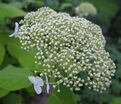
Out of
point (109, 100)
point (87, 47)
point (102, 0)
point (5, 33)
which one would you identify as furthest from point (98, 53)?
point (102, 0)

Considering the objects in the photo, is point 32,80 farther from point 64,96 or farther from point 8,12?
point 8,12

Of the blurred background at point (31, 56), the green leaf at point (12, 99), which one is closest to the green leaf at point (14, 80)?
the blurred background at point (31, 56)

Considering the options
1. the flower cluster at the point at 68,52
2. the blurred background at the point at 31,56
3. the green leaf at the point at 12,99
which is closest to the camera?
the flower cluster at the point at 68,52

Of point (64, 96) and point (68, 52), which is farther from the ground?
point (68, 52)

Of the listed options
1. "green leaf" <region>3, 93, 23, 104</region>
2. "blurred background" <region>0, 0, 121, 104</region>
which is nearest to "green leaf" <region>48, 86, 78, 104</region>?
"blurred background" <region>0, 0, 121, 104</region>

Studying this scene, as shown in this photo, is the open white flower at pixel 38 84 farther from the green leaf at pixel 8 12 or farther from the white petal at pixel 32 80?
the green leaf at pixel 8 12

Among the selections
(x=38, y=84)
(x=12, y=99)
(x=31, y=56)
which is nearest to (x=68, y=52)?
(x=38, y=84)
